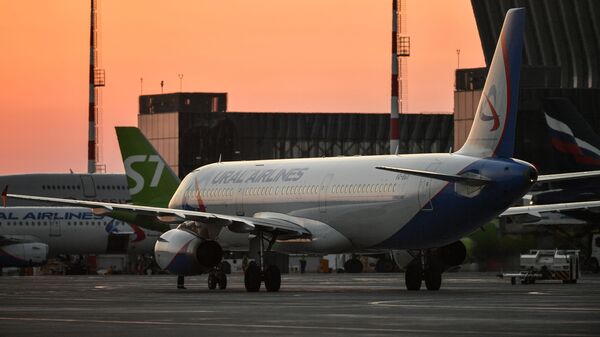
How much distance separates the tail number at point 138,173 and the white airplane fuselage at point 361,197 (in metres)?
8.35

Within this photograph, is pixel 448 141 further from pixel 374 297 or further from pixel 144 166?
pixel 374 297

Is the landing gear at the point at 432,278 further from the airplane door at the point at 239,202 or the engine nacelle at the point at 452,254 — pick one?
the airplane door at the point at 239,202

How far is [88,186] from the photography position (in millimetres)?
129875

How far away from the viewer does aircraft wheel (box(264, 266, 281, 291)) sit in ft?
158

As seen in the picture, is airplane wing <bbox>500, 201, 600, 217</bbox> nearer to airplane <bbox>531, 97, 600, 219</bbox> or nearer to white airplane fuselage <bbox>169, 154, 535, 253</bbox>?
white airplane fuselage <bbox>169, 154, 535, 253</bbox>

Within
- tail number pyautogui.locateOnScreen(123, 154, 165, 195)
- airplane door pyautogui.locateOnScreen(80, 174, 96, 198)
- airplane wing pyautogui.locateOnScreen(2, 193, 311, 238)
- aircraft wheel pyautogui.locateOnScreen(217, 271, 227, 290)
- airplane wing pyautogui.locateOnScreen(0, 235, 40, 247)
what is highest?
airplane door pyautogui.locateOnScreen(80, 174, 96, 198)

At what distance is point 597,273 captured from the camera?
77.8m

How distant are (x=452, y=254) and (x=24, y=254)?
41067 mm

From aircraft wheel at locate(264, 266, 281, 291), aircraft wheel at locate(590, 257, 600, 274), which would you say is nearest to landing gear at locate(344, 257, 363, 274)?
aircraft wheel at locate(590, 257, 600, 274)

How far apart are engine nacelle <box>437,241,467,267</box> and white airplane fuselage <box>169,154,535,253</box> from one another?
259 cm

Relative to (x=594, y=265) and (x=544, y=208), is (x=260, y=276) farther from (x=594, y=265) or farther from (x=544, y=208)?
(x=594, y=265)

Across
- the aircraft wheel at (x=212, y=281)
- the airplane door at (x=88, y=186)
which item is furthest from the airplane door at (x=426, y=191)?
the airplane door at (x=88, y=186)

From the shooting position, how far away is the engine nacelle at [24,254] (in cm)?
8462

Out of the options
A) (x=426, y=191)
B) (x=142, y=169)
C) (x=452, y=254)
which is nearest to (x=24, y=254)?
(x=142, y=169)
